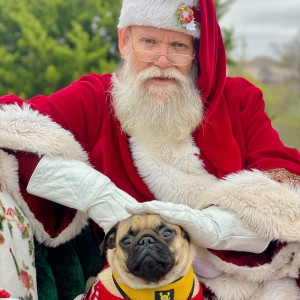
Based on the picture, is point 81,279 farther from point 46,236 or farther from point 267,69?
point 267,69

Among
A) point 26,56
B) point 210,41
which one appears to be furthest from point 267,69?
point 210,41

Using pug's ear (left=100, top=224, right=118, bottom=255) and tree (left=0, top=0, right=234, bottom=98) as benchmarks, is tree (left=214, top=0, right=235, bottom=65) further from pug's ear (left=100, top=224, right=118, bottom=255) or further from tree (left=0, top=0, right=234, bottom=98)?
pug's ear (left=100, top=224, right=118, bottom=255)

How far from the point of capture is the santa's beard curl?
277 centimetres

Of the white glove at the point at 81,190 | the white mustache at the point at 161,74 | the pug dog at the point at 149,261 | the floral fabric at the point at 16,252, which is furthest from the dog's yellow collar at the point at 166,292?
the white mustache at the point at 161,74

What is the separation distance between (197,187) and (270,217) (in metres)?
0.38

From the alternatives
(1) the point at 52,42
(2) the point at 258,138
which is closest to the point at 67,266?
(2) the point at 258,138

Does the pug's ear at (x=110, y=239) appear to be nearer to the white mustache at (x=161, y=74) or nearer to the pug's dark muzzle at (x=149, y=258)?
the pug's dark muzzle at (x=149, y=258)

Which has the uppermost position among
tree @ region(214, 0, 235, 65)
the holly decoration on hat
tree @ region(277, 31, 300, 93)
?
the holly decoration on hat

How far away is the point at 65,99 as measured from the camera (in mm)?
2807

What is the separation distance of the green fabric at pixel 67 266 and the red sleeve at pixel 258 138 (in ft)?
2.87

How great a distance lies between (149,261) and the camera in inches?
85.0

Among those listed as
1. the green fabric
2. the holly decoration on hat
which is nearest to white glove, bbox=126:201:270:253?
the green fabric

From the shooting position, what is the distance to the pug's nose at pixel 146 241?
85.7 inches

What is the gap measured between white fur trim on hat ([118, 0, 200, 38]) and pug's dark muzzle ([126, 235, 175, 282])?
3.39ft
